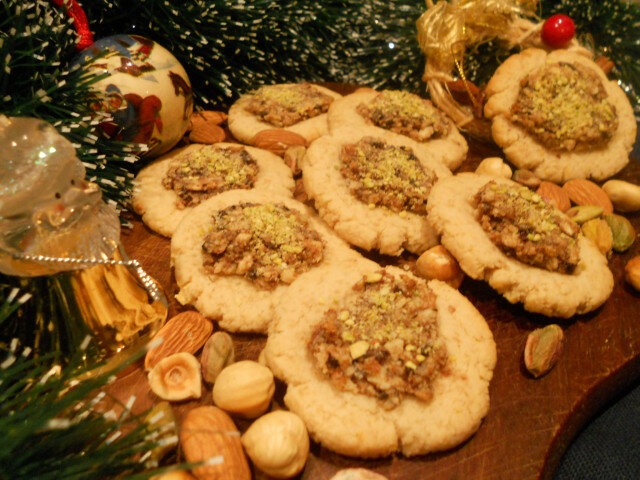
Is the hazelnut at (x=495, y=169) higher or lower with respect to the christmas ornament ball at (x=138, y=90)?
lower

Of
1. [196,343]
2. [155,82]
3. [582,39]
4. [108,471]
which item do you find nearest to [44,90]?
[155,82]

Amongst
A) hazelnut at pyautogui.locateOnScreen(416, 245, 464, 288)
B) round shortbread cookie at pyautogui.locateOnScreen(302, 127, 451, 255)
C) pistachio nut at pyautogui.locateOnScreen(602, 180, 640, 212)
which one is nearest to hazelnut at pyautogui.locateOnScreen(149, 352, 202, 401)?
round shortbread cookie at pyautogui.locateOnScreen(302, 127, 451, 255)

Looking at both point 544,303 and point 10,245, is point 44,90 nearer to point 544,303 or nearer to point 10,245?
point 10,245

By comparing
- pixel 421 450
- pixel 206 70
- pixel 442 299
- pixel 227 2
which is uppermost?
pixel 227 2

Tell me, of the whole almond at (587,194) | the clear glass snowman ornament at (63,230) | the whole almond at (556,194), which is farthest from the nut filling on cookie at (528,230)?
the clear glass snowman ornament at (63,230)

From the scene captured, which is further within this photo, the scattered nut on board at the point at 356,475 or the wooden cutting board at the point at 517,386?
the wooden cutting board at the point at 517,386

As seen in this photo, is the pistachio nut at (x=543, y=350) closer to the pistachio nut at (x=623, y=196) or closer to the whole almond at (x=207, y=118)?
the pistachio nut at (x=623, y=196)

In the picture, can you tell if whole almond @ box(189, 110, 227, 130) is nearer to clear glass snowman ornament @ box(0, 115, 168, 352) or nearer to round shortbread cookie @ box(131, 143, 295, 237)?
round shortbread cookie @ box(131, 143, 295, 237)
